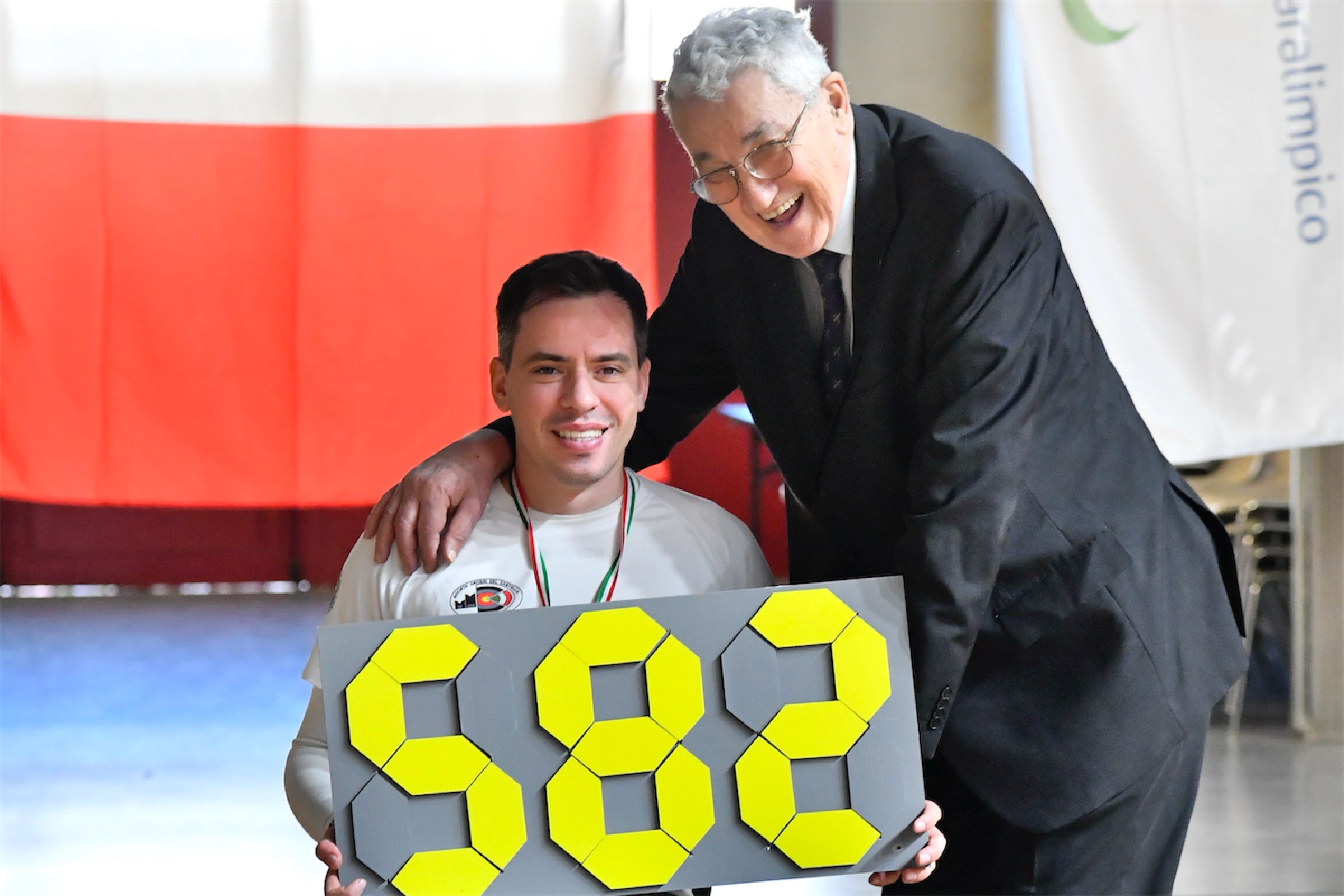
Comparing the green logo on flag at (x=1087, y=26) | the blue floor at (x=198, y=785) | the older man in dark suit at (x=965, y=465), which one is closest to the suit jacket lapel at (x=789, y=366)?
the older man in dark suit at (x=965, y=465)

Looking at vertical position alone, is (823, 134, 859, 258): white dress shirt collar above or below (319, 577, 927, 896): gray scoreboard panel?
above

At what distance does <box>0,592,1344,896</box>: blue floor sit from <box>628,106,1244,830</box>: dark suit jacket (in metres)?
1.66

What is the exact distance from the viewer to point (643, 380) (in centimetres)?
157

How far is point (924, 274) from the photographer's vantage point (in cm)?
136

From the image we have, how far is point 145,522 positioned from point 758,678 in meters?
5.45

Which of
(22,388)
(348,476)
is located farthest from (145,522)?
(348,476)

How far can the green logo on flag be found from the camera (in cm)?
354

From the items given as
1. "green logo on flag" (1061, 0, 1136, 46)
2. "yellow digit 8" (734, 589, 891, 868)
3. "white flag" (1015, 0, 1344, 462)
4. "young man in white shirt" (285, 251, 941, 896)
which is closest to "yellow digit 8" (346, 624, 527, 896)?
"young man in white shirt" (285, 251, 941, 896)

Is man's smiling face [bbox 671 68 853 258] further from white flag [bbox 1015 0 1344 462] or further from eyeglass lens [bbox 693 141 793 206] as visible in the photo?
white flag [bbox 1015 0 1344 462]

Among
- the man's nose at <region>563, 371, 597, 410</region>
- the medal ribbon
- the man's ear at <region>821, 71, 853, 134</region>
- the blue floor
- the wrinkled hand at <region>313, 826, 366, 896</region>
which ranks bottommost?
the blue floor

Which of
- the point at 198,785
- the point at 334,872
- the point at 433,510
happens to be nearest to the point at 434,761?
the point at 334,872

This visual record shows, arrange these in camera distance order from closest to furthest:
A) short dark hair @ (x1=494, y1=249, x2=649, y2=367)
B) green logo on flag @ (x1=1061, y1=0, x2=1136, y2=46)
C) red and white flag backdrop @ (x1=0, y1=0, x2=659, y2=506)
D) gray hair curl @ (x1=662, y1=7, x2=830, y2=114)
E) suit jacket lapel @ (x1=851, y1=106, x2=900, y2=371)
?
gray hair curl @ (x1=662, y1=7, x2=830, y2=114)
suit jacket lapel @ (x1=851, y1=106, x2=900, y2=371)
short dark hair @ (x1=494, y1=249, x2=649, y2=367)
green logo on flag @ (x1=1061, y1=0, x2=1136, y2=46)
red and white flag backdrop @ (x1=0, y1=0, x2=659, y2=506)

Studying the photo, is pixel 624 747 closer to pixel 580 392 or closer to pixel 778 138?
pixel 580 392

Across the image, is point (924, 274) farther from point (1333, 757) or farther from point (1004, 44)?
point (1333, 757)
